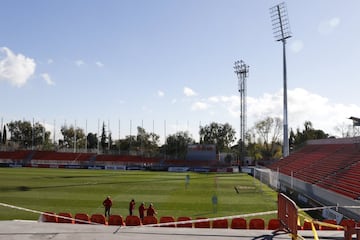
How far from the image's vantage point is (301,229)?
14828 mm

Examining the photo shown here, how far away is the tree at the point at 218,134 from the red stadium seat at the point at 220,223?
113698 millimetres

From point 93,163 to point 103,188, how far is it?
44.1 meters

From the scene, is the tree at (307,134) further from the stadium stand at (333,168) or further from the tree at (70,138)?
the tree at (70,138)

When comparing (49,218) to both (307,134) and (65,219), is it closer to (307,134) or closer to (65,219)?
(65,219)

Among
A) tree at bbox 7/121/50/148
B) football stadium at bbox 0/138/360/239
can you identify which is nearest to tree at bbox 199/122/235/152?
tree at bbox 7/121/50/148

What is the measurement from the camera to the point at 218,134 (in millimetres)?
130625

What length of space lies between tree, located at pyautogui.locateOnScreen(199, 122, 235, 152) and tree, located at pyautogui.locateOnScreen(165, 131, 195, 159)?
12.1 m

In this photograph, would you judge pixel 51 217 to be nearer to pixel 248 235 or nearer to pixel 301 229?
pixel 248 235

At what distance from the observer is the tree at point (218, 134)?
129875 mm

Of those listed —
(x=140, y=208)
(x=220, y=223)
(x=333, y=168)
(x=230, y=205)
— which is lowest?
(x=230, y=205)

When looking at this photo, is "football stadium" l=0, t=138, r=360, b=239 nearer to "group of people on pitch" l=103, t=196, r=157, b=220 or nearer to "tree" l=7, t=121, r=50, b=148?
"group of people on pitch" l=103, t=196, r=157, b=220

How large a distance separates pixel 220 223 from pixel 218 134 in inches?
4544

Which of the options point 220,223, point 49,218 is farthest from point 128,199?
point 220,223

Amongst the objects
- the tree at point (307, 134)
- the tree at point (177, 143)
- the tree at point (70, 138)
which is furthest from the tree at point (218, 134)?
the tree at point (70, 138)
